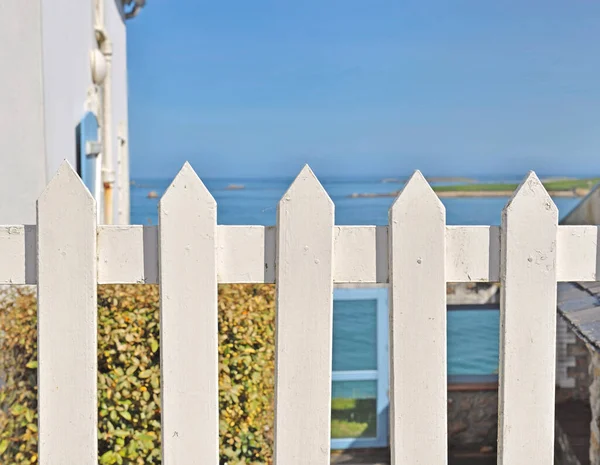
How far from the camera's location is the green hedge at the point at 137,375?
236cm

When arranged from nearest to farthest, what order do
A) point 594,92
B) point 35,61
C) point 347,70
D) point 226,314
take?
point 226,314
point 35,61
point 594,92
point 347,70

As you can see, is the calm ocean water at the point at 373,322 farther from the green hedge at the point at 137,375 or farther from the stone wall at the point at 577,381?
the stone wall at the point at 577,381

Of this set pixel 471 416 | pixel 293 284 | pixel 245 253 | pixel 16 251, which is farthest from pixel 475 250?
pixel 471 416

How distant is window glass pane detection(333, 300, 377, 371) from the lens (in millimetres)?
5535

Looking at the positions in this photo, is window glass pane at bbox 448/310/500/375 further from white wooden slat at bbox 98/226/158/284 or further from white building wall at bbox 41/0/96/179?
white wooden slat at bbox 98/226/158/284

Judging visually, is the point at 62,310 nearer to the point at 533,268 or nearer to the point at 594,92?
the point at 533,268

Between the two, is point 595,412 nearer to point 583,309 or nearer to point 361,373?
point 583,309

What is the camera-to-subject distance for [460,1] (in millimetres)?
18406

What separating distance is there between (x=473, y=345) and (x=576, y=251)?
5.85 meters

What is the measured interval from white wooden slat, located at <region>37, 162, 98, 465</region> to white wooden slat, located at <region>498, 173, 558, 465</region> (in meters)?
1.00

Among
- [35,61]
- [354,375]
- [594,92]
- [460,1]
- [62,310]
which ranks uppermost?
[460,1]

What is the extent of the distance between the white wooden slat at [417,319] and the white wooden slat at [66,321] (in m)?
0.72

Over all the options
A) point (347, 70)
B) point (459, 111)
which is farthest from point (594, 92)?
point (347, 70)

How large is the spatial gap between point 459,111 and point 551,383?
17.3m
